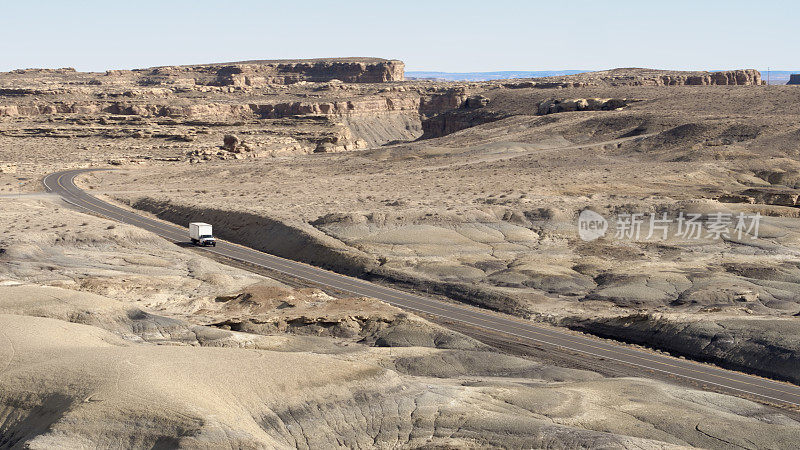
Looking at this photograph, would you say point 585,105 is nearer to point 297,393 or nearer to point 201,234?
point 201,234

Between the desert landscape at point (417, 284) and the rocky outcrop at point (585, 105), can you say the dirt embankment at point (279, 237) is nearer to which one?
the desert landscape at point (417, 284)

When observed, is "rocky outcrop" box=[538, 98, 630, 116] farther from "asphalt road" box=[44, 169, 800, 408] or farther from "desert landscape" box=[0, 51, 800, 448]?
"asphalt road" box=[44, 169, 800, 408]

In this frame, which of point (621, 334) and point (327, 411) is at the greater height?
point (327, 411)

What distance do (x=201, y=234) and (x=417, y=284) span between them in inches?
707

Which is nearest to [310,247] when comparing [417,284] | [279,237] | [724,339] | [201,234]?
[279,237]

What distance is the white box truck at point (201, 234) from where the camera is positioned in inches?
2302

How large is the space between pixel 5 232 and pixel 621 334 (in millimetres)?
41305

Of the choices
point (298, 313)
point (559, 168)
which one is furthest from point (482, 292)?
point (559, 168)

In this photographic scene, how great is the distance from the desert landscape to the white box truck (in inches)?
44.6

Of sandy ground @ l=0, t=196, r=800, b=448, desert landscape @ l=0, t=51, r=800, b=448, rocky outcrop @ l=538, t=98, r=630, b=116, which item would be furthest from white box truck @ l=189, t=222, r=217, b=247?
rocky outcrop @ l=538, t=98, r=630, b=116

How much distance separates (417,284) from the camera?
50.4 meters

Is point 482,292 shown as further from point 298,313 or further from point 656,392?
point 656,392

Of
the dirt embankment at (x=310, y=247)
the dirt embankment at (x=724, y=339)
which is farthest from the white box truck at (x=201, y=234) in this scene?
the dirt embankment at (x=724, y=339)

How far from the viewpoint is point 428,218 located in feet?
209
